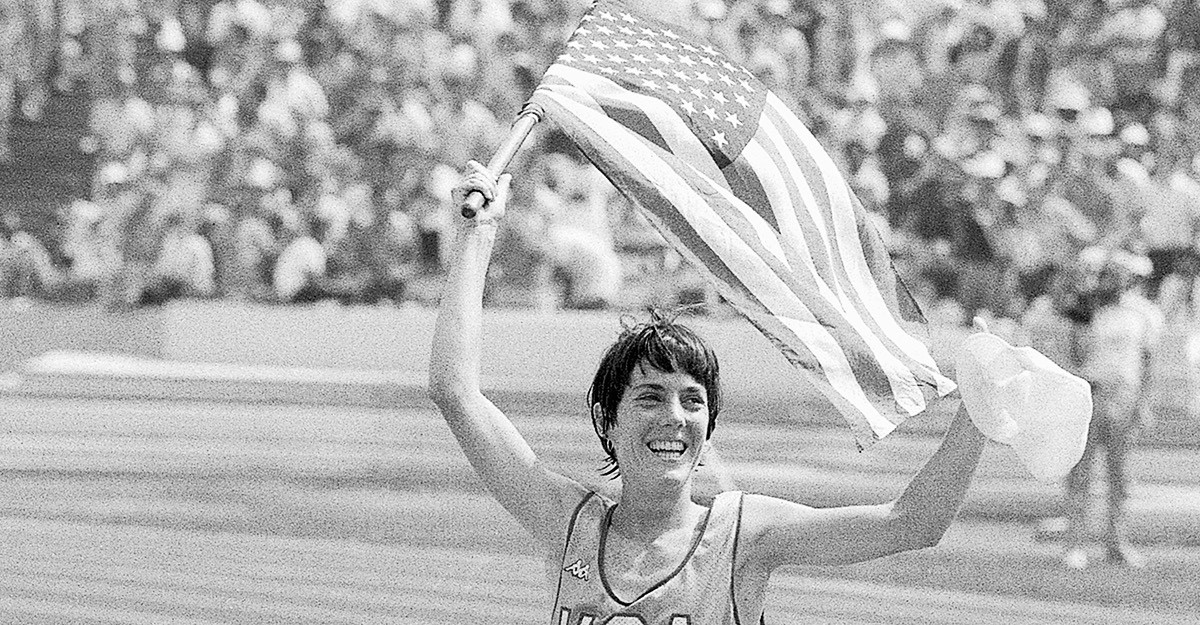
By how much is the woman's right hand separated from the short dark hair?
0.90 ft

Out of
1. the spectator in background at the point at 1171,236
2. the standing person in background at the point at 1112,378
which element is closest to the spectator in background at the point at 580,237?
the spectator in background at the point at 1171,236

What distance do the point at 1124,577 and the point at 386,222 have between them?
6.16 metres

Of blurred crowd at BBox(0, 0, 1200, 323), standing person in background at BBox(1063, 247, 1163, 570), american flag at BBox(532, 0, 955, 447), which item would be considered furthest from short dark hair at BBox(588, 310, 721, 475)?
blurred crowd at BBox(0, 0, 1200, 323)

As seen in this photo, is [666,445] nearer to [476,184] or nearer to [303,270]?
[476,184]

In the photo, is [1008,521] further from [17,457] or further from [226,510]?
[17,457]

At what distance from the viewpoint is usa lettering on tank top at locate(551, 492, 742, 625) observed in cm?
303

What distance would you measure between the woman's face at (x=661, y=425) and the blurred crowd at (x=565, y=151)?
1025 centimetres

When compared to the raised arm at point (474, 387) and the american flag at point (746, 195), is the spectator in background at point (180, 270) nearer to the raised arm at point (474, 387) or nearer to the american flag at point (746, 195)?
the american flag at point (746, 195)

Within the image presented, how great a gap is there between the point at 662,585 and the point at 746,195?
110cm

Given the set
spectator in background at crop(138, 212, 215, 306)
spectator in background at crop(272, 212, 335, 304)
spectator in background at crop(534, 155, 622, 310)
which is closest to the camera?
spectator in background at crop(534, 155, 622, 310)

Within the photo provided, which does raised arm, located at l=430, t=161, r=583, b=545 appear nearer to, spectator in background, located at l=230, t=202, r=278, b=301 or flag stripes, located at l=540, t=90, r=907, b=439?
flag stripes, located at l=540, t=90, r=907, b=439

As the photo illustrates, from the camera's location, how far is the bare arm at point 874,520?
2.92m

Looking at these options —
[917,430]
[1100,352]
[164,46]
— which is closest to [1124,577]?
[1100,352]

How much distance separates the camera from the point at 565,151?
14898 mm
